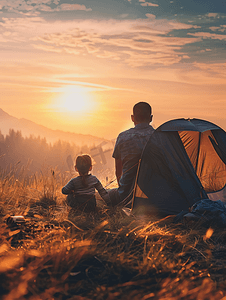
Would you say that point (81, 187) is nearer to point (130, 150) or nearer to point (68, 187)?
point (68, 187)

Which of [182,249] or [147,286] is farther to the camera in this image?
[182,249]

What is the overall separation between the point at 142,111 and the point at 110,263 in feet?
9.53

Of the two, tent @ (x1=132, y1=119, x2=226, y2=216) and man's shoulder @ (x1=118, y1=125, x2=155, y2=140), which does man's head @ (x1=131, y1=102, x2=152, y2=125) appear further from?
tent @ (x1=132, y1=119, x2=226, y2=216)

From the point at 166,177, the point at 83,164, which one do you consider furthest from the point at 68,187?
the point at 166,177

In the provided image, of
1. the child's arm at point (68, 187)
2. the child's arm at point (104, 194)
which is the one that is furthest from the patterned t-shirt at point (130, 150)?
the child's arm at point (68, 187)

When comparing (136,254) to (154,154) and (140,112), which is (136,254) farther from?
(140,112)

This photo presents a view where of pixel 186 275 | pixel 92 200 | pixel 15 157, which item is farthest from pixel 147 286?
pixel 15 157

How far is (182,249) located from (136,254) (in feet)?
1.70

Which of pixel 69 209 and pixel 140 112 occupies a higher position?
pixel 140 112

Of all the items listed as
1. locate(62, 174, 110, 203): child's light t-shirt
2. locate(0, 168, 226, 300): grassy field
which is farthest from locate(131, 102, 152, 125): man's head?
locate(0, 168, 226, 300): grassy field

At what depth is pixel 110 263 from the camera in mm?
2963

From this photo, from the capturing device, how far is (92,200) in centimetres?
505

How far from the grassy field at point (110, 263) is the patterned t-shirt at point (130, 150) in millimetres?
1242

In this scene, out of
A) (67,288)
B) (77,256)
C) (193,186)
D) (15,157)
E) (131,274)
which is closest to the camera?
(67,288)
